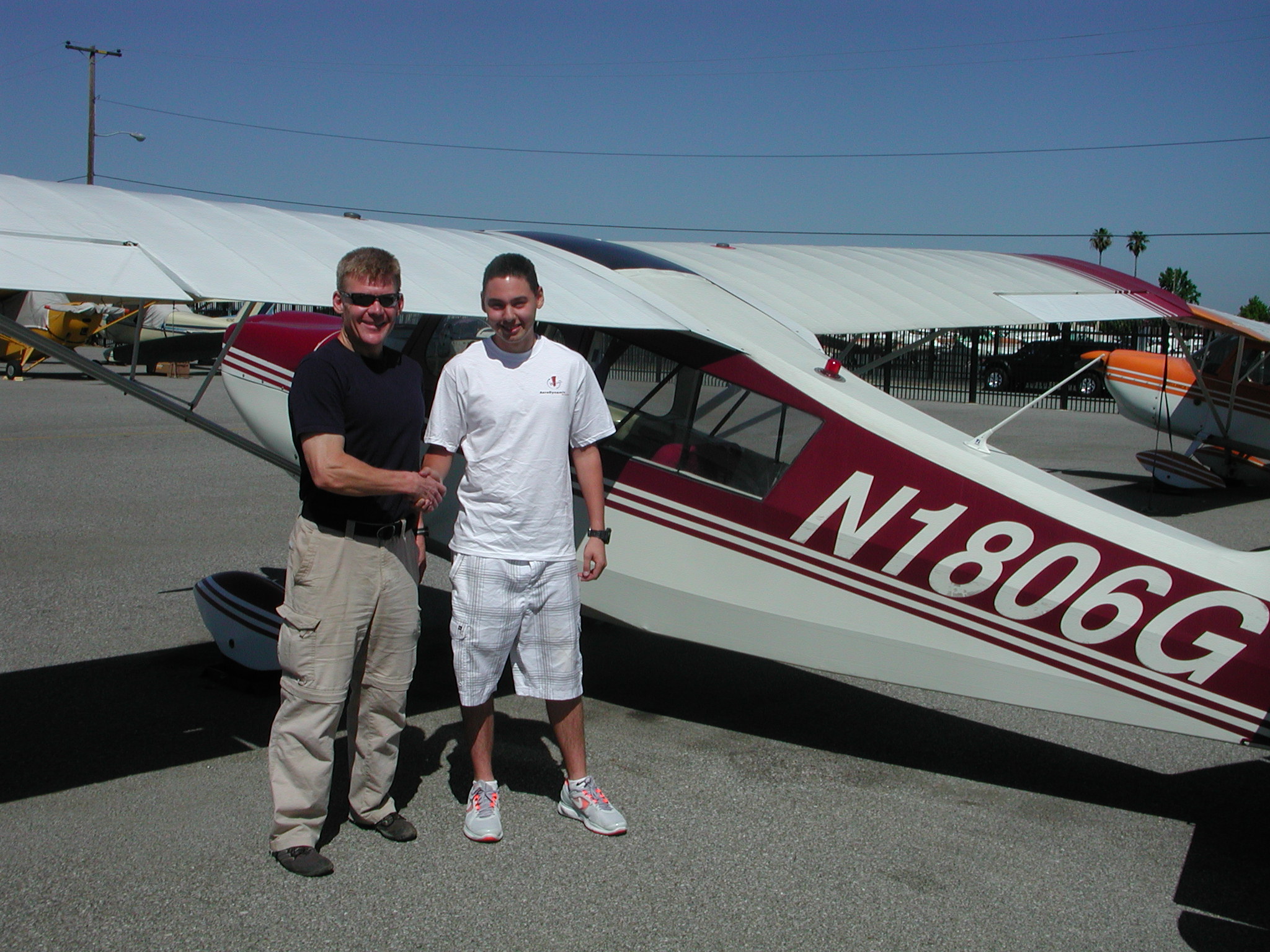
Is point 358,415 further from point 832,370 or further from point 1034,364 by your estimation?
point 1034,364

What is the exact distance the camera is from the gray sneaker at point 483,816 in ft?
10.6

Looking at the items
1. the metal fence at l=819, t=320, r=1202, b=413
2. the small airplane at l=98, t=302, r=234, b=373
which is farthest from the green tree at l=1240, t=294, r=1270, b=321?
the small airplane at l=98, t=302, r=234, b=373

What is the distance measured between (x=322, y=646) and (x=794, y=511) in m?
1.68

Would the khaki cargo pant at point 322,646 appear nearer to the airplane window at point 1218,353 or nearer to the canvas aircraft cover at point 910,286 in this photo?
the canvas aircraft cover at point 910,286

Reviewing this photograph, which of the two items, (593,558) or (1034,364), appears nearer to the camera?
(593,558)

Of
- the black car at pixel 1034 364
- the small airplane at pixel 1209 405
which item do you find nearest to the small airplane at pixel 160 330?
the small airplane at pixel 1209 405

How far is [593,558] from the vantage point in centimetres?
328

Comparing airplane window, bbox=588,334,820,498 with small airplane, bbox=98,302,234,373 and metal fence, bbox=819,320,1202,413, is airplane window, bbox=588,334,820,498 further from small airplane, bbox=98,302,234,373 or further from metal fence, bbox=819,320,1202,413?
metal fence, bbox=819,320,1202,413

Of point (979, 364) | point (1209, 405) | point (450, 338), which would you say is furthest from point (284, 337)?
point (979, 364)

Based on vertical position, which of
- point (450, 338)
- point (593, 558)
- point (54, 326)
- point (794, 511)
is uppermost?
point (450, 338)

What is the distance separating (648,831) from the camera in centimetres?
336

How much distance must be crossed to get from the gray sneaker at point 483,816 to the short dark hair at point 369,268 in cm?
158

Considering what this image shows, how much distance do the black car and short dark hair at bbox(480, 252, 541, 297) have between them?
79.8 ft

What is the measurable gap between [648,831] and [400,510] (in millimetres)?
1309
